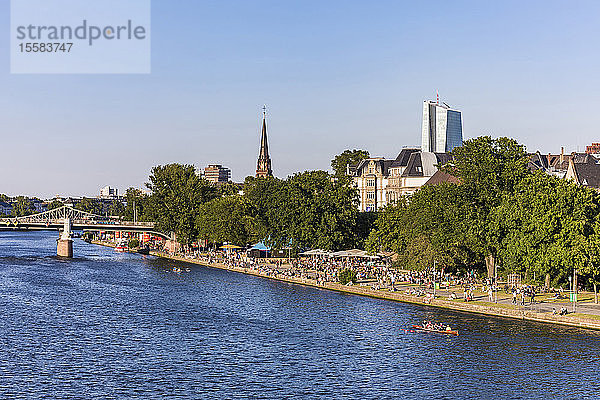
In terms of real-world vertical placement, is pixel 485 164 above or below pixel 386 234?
→ above

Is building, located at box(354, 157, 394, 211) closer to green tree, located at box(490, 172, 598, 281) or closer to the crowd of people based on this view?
the crowd of people

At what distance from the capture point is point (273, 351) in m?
69.4

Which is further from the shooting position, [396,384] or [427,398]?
[396,384]

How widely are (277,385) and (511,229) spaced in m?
47.6

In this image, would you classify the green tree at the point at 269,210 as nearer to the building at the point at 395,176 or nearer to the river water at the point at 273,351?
→ the building at the point at 395,176

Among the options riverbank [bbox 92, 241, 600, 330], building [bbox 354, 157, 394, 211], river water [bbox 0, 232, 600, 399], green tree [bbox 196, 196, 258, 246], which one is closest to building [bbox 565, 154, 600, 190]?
riverbank [bbox 92, 241, 600, 330]

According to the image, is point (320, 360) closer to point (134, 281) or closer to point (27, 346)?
point (27, 346)

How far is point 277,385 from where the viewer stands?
189 ft

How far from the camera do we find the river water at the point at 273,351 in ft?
186

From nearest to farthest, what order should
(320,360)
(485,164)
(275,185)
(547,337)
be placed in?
(320,360) < (547,337) < (485,164) < (275,185)

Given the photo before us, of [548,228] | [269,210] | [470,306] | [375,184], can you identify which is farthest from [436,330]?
[375,184]

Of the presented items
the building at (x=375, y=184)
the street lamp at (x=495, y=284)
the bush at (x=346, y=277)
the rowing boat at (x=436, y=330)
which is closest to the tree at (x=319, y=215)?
the bush at (x=346, y=277)

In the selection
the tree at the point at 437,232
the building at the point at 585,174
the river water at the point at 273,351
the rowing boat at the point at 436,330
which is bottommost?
the river water at the point at 273,351

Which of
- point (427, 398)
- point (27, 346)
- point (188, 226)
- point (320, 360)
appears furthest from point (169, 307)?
point (188, 226)
